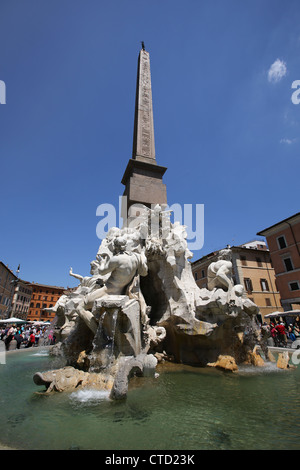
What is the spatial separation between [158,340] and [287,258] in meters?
18.6

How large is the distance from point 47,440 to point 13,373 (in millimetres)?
3746

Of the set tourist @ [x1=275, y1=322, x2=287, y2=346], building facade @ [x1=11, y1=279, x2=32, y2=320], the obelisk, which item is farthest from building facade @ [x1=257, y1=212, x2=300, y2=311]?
building facade @ [x1=11, y1=279, x2=32, y2=320]

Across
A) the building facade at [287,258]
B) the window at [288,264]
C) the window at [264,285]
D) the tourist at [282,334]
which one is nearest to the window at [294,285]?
the building facade at [287,258]

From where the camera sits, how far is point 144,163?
10.0m

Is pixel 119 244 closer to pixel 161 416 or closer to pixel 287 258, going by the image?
pixel 161 416

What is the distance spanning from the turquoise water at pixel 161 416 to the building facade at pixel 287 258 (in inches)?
696

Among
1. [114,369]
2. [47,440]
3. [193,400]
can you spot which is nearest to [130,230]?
[114,369]

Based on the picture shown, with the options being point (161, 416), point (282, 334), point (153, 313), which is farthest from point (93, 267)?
point (282, 334)

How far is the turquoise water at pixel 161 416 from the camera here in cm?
200

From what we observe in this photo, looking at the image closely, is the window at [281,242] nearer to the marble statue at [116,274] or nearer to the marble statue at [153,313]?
the marble statue at [153,313]

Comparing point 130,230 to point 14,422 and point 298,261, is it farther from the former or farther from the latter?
point 298,261

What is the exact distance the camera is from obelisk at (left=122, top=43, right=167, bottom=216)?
933 centimetres
